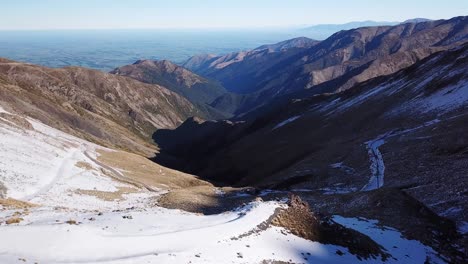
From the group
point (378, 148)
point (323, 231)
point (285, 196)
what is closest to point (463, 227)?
point (323, 231)

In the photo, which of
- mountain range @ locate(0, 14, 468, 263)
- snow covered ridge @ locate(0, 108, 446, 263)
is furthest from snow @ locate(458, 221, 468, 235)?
snow covered ridge @ locate(0, 108, 446, 263)

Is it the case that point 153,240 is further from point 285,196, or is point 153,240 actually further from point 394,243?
point 285,196

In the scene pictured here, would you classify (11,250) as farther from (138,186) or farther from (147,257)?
(138,186)

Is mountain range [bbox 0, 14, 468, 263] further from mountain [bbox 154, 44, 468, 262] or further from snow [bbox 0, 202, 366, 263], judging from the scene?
mountain [bbox 154, 44, 468, 262]

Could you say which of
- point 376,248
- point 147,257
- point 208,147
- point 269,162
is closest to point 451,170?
point 376,248

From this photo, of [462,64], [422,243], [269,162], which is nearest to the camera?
[422,243]

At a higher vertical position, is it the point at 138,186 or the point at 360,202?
the point at 360,202
